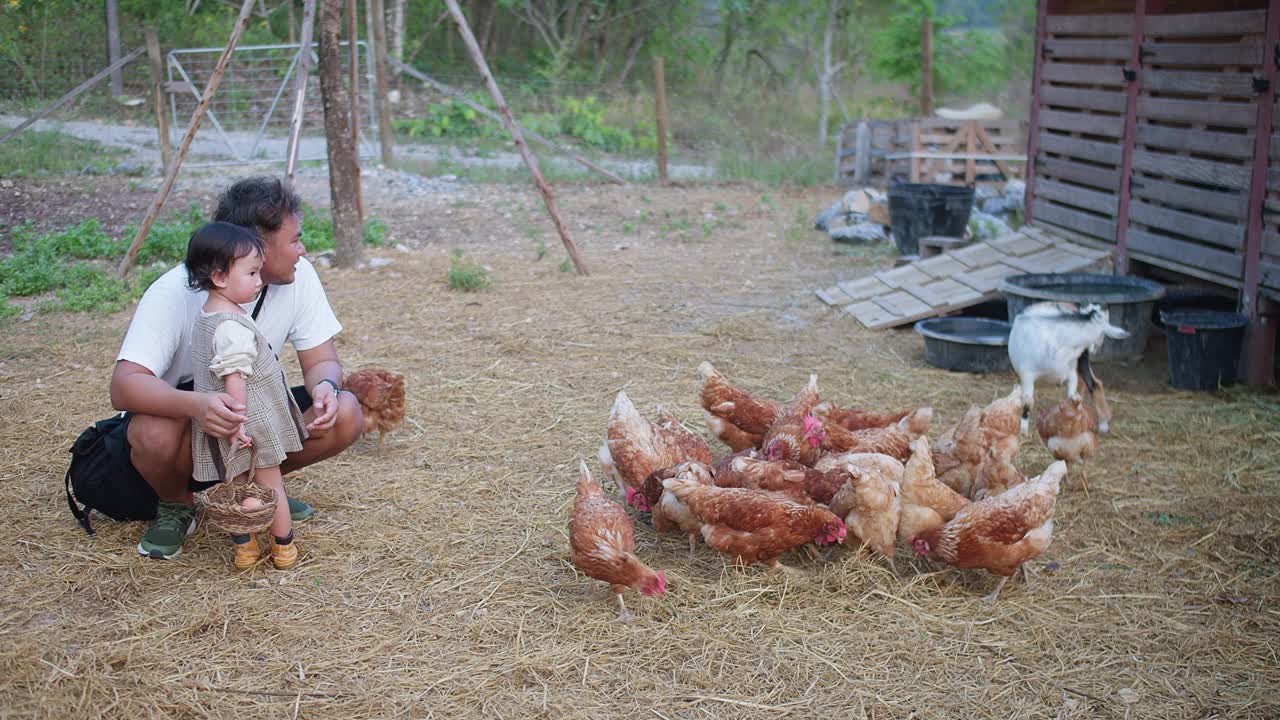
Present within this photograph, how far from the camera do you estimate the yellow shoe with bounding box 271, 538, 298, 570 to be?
3762 mm

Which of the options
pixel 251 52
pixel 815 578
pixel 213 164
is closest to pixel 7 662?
pixel 815 578

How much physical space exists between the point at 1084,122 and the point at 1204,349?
2763 mm

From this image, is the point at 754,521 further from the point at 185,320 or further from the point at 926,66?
the point at 926,66

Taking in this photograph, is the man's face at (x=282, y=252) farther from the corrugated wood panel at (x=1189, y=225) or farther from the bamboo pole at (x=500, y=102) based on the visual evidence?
the corrugated wood panel at (x=1189, y=225)

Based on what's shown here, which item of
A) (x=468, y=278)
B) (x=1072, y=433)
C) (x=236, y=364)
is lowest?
(x=1072, y=433)

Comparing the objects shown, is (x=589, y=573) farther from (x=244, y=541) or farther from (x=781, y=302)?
(x=781, y=302)

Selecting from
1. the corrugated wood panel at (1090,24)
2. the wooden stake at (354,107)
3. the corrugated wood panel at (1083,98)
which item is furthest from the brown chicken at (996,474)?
the wooden stake at (354,107)

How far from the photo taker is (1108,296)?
6520 millimetres

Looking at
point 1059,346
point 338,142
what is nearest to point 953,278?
point 1059,346

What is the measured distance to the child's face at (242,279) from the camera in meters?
3.40

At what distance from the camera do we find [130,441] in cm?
358

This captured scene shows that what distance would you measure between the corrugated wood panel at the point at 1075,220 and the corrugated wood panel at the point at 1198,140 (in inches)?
28.3

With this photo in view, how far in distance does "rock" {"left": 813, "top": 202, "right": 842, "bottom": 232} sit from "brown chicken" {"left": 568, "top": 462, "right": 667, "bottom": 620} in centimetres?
876

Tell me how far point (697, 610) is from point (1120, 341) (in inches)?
172
